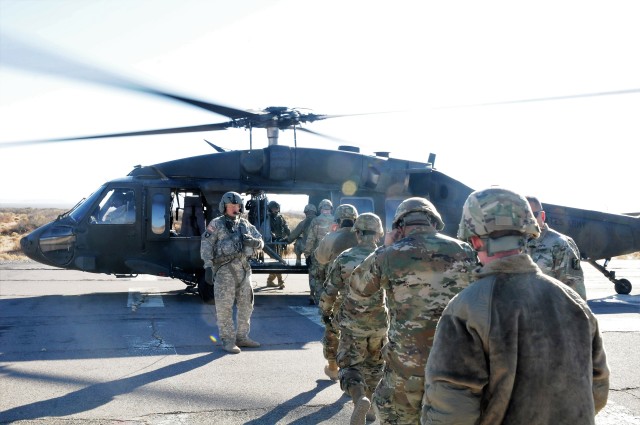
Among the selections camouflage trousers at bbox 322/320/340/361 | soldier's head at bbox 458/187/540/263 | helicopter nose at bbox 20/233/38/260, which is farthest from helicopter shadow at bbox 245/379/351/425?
helicopter nose at bbox 20/233/38/260

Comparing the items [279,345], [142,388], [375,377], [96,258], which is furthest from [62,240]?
[375,377]

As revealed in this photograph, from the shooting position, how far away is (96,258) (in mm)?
11844

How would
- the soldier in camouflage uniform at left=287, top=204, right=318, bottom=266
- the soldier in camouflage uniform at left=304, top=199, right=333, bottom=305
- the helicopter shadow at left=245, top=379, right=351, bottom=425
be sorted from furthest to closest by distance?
the soldier in camouflage uniform at left=287, top=204, right=318, bottom=266 → the soldier in camouflage uniform at left=304, top=199, right=333, bottom=305 → the helicopter shadow at left=245, top=379, right=351, bottom=425

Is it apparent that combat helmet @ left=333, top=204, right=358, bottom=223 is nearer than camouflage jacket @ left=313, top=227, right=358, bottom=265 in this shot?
No

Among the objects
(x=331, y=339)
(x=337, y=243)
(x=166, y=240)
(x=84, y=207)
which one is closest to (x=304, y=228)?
(x=166, y=240)

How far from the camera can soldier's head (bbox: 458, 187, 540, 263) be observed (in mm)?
2467

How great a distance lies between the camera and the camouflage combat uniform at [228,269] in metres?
7.92

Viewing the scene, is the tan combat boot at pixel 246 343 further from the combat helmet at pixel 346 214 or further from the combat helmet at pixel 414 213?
the combat helmet at pixel 414 213

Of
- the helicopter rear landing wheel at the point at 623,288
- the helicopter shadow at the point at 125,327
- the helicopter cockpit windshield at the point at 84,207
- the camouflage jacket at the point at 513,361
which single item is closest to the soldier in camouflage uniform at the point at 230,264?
the helicopter shadow at the point at 125,327

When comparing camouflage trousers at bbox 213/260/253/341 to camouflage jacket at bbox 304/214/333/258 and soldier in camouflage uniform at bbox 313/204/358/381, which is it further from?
camouflage jacket at bbox 304/214/333/258

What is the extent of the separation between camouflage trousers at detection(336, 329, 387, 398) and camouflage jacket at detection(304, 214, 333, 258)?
642cm

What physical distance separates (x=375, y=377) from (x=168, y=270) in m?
7.70

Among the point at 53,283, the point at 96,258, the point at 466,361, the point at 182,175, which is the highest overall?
the point at 182,175

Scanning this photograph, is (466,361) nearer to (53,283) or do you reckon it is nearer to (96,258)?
(96,258)
